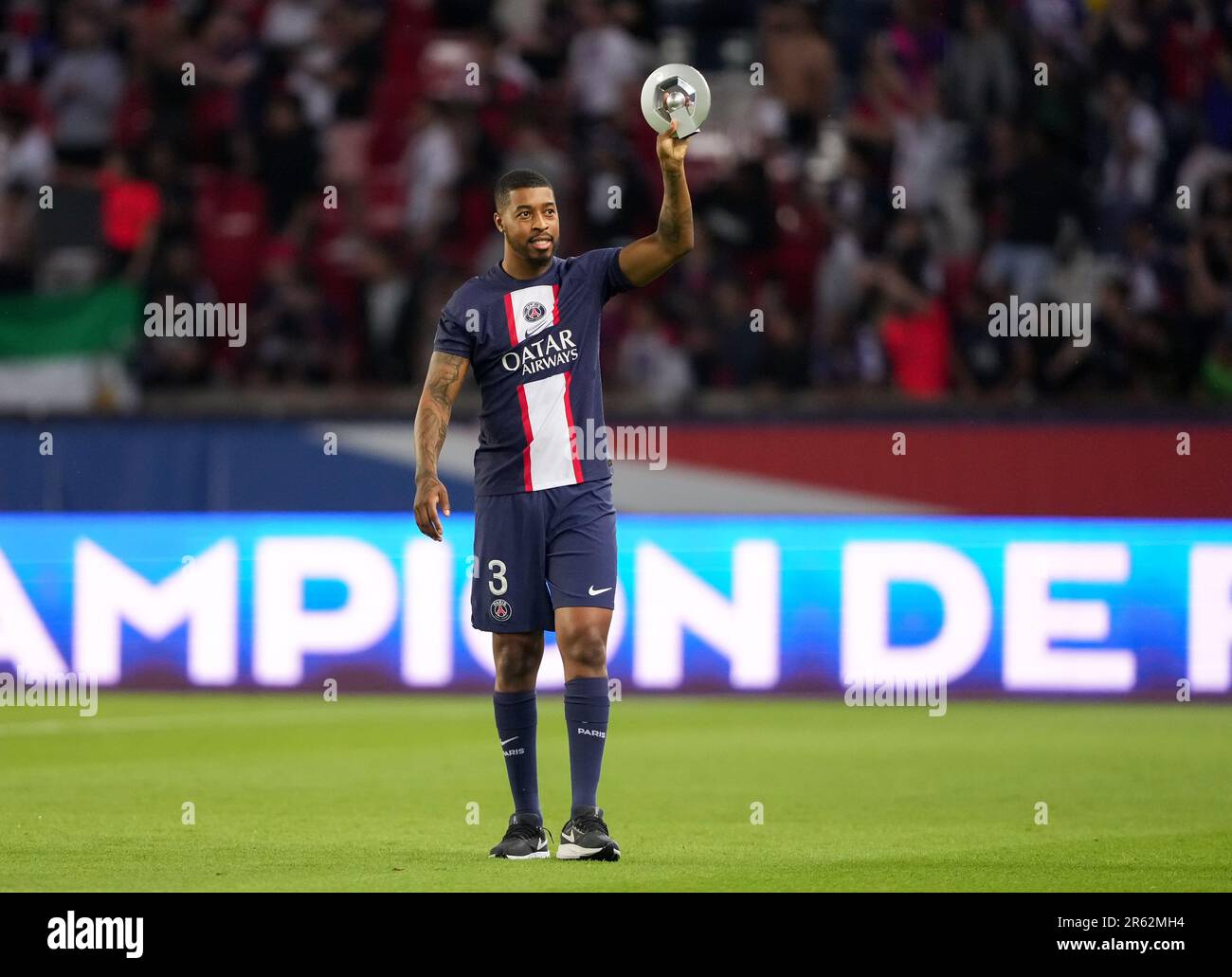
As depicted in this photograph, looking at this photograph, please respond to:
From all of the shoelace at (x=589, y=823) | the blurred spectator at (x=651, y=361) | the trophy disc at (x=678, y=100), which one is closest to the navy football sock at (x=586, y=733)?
the shoelace at (x=589, y=823)

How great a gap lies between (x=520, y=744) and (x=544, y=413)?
1161 millimetres

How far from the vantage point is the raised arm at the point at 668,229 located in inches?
293

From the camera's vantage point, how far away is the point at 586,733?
25.6 feet

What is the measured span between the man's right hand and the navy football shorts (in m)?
0.32

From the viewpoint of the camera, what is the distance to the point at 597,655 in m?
7.86

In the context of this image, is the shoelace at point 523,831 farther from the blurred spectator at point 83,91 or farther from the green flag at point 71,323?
the blurred spectator at point 83,91

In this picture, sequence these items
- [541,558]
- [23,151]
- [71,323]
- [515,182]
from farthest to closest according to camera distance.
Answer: [23,151] → [71,323] → [541,558] → [515,182]

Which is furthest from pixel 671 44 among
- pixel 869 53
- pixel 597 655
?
pixel 597 655

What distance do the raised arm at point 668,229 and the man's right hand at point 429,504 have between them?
101cm

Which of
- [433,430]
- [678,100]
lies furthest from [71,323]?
[678,100]

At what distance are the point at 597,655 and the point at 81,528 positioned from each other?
22.0 ft

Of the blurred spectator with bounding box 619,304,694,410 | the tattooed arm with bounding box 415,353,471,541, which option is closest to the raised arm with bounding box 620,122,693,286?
the tattooed arm with bounding box 415,353,471,541

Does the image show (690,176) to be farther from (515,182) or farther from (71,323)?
(515,182)

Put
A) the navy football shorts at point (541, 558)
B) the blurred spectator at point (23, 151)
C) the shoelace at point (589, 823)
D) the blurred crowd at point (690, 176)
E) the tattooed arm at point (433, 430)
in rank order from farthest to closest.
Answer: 1. the blurred spectator at point (23, 151)
2. the blurred crowd at point (690, 176)
3. the navy football shorts at point (541, 558)
4. the shoelace at point (589, 823)
5. the tattooed arm at point (433, 430)
